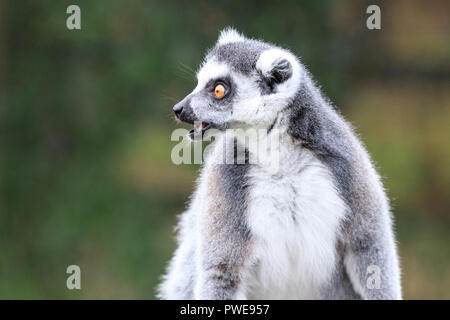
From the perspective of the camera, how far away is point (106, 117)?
9.29m

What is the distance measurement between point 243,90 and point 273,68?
0.23 m

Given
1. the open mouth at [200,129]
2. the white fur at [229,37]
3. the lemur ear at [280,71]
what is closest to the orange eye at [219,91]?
the open mouth at [200,129]

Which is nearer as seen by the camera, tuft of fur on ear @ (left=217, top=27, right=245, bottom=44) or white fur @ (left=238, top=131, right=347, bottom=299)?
white fur @ (left=238, top=131, right=347, bottom=299)

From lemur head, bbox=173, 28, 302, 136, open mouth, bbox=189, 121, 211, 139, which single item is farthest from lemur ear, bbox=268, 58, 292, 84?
open mouth, bbox=189, 121, 211, 139

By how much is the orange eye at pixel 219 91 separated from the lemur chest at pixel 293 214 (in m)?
0.48

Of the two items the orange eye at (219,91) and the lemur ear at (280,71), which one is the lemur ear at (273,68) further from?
the orange eye at (219,91)

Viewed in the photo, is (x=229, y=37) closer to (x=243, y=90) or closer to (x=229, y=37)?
(x=229, y=37)

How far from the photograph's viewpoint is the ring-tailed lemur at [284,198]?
4.05m

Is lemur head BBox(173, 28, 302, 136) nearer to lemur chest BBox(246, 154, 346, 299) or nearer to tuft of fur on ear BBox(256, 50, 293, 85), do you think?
tuft of fur on ear BBox(256, 50, 293, 85)

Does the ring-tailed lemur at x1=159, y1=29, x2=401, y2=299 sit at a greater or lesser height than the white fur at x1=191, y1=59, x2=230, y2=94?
lesser

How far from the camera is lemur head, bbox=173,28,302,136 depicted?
161 inches

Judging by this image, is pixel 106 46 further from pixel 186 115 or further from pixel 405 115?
pixel 186 115

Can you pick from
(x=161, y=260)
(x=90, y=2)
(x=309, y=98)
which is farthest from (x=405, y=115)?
(x=309, y=98)
